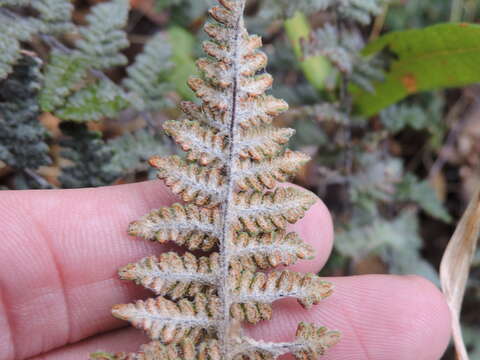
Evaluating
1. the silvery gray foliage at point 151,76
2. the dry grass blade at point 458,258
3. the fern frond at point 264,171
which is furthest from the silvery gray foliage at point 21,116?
the dry grass blade at point 458,258

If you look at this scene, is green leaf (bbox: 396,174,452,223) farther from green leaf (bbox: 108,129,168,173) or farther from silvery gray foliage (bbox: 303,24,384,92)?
green leaf (bbox: 108,129,168,173)

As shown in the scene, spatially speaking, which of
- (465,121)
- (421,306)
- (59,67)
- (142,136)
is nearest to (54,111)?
(59,67)

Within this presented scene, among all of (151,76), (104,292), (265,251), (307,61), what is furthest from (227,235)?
(307,61)

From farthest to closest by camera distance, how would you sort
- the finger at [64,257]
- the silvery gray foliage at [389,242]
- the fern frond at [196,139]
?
the silvery gray foliage at [389,242], the finger at [64,257], the fern frond at [196,139]

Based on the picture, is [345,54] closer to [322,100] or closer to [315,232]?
[322,100]

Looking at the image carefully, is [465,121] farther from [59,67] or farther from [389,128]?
[59,67]

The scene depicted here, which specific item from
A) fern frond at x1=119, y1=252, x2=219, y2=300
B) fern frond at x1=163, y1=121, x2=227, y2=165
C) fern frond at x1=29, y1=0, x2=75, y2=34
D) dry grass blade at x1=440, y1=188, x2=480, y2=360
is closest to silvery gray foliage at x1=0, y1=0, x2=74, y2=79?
fern frond at x1=29, y1=0, x2=75, y2=34

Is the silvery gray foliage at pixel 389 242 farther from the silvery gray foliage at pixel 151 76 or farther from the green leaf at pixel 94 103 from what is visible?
the green leaf at pixel 94 103
